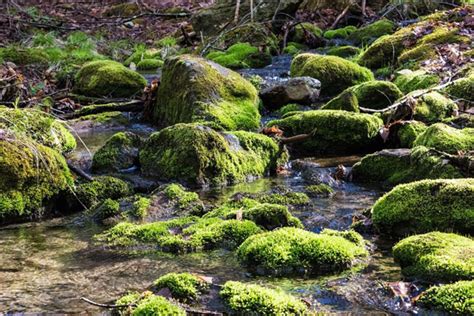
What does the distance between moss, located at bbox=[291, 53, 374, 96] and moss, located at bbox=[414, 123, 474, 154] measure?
4.32 m

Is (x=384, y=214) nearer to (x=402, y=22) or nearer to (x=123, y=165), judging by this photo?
(x=123, y=165)

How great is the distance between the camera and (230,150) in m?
6.82

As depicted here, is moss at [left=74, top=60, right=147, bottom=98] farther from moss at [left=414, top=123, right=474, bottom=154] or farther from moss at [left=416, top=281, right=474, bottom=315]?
moss at [left=416, top=281, right=474, bottom=315]

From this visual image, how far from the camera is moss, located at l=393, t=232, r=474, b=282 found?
11.4 ft

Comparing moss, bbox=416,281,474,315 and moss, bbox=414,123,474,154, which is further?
moss, bbox=414,123,474,154

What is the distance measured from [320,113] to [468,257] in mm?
4514

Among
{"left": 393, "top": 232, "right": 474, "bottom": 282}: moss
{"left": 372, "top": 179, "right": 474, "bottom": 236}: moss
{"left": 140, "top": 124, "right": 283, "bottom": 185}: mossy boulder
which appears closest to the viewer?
{"left": 393, "top": 232, "right": 474, "bottom": 282}: moss

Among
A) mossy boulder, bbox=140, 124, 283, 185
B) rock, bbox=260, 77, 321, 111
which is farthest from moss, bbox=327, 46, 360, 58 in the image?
mossy boulder, bbox=140, 124, 283, 185

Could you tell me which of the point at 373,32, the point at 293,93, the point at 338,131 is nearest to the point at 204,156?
the point at 338,131

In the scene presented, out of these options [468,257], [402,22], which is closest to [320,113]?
[468,257]

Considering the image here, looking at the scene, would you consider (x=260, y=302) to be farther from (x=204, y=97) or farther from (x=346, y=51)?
(x=346, y=51)

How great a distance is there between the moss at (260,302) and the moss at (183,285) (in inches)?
6.7

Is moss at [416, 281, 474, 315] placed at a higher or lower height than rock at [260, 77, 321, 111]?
lower

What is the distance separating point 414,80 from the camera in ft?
32.9
